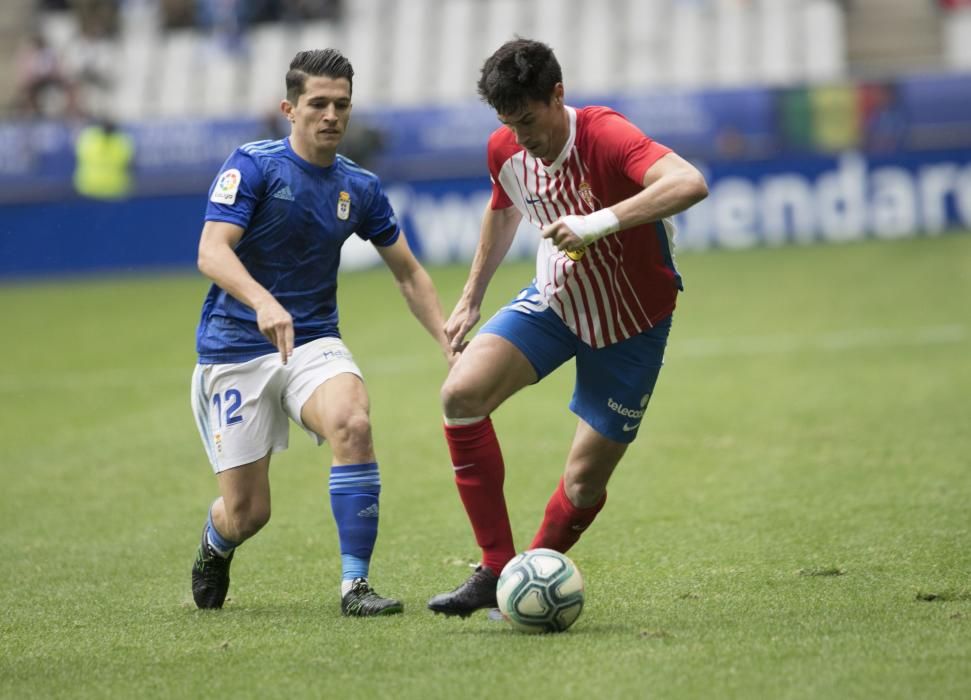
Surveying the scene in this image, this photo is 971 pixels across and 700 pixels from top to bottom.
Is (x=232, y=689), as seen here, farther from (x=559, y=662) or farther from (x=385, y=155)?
(x=385, y=155)

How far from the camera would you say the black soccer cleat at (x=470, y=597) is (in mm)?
5559

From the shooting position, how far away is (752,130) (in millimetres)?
22125

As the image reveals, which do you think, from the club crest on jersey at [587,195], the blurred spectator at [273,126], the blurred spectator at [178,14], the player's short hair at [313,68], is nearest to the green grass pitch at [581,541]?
the club crest on jersey at [587,195]

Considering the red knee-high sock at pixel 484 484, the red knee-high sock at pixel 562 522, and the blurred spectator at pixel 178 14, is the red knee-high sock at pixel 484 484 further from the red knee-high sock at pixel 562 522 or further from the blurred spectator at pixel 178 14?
the blurred spectator at pixel 178 14

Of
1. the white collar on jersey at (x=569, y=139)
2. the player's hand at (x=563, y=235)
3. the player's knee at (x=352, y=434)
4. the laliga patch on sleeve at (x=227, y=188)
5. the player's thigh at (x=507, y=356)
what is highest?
the white collar on jersey at (x=569, y=139)

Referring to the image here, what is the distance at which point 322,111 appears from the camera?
19.3 feet

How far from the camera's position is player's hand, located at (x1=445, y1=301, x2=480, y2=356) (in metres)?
5.95

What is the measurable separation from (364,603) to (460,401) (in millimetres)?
840

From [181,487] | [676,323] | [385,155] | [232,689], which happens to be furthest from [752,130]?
[232,689]

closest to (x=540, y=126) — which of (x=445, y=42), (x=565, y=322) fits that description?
(x=565, y=322)

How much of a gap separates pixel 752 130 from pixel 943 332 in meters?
8.73

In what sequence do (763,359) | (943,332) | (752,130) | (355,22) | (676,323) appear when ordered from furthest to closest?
(355,22) < (752,130) < (676,323) < (943,332) < (763,359)

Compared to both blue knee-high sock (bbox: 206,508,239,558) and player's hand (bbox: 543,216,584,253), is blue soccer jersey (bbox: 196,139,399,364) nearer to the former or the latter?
blue knee-high sock (bbox: 206,508,239,558)

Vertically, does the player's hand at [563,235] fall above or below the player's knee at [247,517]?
above
